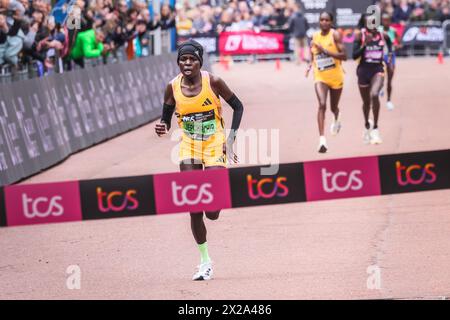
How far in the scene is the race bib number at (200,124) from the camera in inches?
416

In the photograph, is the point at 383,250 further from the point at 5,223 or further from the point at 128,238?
the point at 5,223

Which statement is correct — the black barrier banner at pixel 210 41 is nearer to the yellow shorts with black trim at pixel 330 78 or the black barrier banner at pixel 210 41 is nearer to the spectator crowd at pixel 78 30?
the spectator crowd at pixel 78 30

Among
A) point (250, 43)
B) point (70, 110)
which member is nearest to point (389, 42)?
point (70, 110)

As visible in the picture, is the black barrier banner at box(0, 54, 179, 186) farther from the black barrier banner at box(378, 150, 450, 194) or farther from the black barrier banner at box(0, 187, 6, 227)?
the black barrier banner at box(378, 150, 450, 194)

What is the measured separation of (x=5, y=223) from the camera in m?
7.79

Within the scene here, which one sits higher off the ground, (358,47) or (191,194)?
(191,194)

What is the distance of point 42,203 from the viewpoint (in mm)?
7867

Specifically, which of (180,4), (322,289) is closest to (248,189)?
(322,289)

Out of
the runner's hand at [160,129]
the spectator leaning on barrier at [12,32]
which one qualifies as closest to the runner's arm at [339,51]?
the spectator leaning on barrier at [12,32]

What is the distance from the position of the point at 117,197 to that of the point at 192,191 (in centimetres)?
47

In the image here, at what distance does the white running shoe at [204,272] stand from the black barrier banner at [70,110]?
6.29m

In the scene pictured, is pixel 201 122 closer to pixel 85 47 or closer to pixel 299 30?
pixel 85 47

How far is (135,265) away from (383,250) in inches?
87.4

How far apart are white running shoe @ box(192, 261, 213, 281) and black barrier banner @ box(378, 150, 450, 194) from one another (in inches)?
98.3
